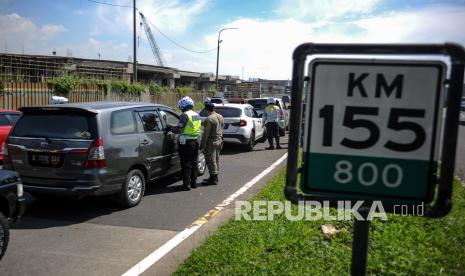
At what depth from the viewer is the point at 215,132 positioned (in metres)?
8.46

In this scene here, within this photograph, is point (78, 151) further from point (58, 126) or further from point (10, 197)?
point (10, 197)

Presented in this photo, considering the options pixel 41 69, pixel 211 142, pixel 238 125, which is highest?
pixel 41 69

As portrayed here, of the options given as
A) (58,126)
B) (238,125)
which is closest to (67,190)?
(58,126)

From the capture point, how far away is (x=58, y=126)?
6176mm

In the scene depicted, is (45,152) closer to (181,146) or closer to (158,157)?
(158,157)

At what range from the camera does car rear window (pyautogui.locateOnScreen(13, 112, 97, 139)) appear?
608 cm

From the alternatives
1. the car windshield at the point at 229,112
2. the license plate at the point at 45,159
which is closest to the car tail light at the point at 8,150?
the license plate at the point at 45,159

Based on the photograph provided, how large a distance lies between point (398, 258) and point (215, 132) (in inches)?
198

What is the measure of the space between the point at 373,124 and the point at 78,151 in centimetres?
513

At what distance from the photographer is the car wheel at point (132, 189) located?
257 inches

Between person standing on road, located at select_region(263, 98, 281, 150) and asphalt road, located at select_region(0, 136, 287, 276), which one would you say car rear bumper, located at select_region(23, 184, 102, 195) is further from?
person standing on road, located at select_region(263, 98, 281, 150)

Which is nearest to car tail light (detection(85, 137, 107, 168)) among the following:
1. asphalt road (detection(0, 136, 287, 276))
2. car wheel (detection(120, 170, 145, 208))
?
car wheel (detection(120, 170, 145, 208))

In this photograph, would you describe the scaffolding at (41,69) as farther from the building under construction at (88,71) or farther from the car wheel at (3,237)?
the car wheel at (3,237)

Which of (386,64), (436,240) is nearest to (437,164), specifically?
(386,64)
